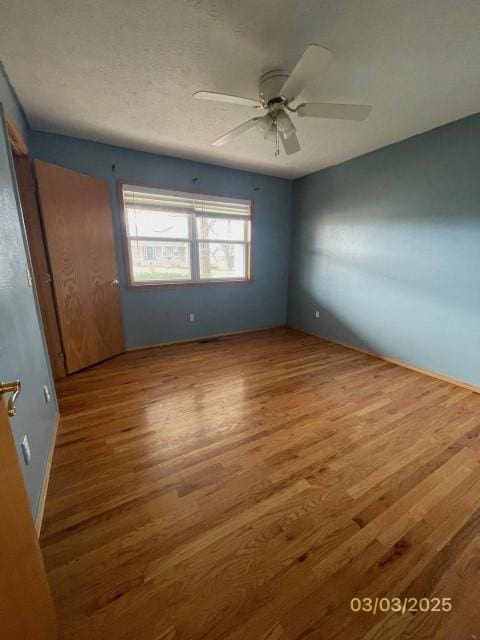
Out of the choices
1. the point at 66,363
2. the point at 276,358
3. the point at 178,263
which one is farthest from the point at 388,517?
the point at 178,263

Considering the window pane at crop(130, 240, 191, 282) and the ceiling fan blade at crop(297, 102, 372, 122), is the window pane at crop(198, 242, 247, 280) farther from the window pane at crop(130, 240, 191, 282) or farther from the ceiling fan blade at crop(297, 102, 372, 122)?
the ceiling fan blade at crop(297, 102, 372, 122)

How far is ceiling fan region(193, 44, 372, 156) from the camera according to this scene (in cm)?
139

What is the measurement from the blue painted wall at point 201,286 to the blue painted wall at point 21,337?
3.65ft

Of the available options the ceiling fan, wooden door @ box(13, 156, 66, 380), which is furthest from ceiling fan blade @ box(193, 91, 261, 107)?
wooden door @ box(13, 156, 66, 380)

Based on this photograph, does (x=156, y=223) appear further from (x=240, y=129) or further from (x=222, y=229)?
(x=240, y=129)

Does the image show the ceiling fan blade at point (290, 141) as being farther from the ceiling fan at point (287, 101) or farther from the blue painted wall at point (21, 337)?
the blue painted wall at point (21, 337)

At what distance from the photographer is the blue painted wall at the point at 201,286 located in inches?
115

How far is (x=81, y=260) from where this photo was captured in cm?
277

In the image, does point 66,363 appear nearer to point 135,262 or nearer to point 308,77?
point 135,262

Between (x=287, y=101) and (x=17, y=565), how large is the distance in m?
2.51

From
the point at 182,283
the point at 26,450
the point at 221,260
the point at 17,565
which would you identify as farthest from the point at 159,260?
the point at 17,565

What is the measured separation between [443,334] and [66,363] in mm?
4001

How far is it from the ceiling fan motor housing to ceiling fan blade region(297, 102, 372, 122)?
256 mm
